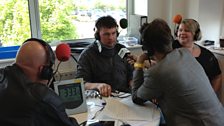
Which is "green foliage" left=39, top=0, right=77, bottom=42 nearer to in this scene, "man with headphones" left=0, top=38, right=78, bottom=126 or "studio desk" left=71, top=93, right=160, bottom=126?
"studio desk" left=71, top=93, right=160, bottom=126

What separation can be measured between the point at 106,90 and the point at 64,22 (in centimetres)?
144

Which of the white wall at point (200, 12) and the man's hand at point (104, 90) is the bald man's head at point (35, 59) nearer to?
the man's hand at point (104, 90)

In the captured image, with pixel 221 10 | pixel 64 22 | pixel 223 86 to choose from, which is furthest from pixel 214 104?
pixel 64 22

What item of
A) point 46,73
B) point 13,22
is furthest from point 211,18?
point 46,73

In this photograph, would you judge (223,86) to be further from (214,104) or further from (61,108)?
(61,108)

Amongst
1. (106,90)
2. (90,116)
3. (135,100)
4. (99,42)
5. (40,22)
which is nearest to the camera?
(90,116)

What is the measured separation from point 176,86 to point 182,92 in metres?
0.05

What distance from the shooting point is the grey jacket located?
1503 millimetres

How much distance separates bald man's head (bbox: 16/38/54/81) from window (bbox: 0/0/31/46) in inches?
73.6

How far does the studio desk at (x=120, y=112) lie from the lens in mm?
1505

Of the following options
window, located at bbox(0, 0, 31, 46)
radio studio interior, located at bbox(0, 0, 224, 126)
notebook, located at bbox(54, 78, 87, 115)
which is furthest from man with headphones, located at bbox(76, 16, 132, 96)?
window, located at bbox(0, 0, 31, 46)

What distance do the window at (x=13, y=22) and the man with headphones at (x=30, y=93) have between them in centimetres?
187

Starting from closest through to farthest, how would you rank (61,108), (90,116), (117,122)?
(61,108) → (117,122) → (90,116)

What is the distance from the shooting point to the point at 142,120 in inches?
59.3
